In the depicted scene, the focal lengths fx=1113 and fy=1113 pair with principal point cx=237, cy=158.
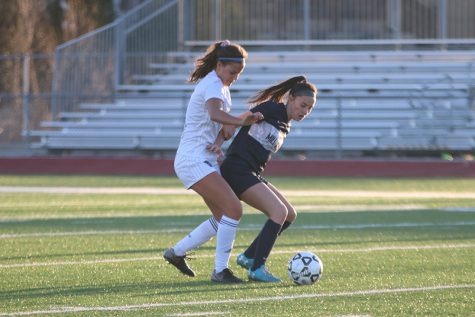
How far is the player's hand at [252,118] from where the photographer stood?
7875 mm

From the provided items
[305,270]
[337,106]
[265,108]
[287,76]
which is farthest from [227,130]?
[287,76]

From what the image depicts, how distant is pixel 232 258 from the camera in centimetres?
950

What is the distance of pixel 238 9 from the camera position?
92.2 feet

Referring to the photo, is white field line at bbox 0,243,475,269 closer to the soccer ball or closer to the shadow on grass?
the shadow on grass

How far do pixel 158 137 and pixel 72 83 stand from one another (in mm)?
2753

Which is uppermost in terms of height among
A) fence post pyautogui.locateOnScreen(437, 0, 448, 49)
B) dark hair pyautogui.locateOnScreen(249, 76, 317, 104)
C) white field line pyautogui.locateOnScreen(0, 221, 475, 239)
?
fence post pyautogui.locateOnScreen(437, 0, 448, 49)

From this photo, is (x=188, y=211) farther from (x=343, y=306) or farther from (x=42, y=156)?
(x=42, y=156)

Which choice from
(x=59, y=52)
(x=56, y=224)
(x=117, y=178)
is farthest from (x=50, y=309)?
(x=59, y=52)

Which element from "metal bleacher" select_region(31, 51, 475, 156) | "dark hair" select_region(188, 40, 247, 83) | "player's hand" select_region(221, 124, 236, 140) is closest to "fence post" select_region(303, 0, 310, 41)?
"metal bleacher" select_region(31, 51, 475, 156)

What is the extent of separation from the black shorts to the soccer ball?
0.68 meters

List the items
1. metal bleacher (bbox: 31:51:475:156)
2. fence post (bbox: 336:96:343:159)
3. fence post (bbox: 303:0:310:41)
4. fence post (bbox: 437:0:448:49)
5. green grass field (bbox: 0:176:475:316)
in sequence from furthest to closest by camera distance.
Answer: fence post (bbox: 303:0:310:41) → fence post (bbox: 437:0:448:49) → metal bleacher (bbox: 31:51:475:156) → fence post (bbox: 336:96:343:159) → green grass field (bbox: 0:176:475:316)

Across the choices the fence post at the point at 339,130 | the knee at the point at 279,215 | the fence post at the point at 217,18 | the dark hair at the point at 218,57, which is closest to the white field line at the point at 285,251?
the knee at the point at 279,215

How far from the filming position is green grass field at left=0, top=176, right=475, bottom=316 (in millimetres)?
6812

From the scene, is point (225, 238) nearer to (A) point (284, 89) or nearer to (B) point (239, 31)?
(A) point (284, 89)
